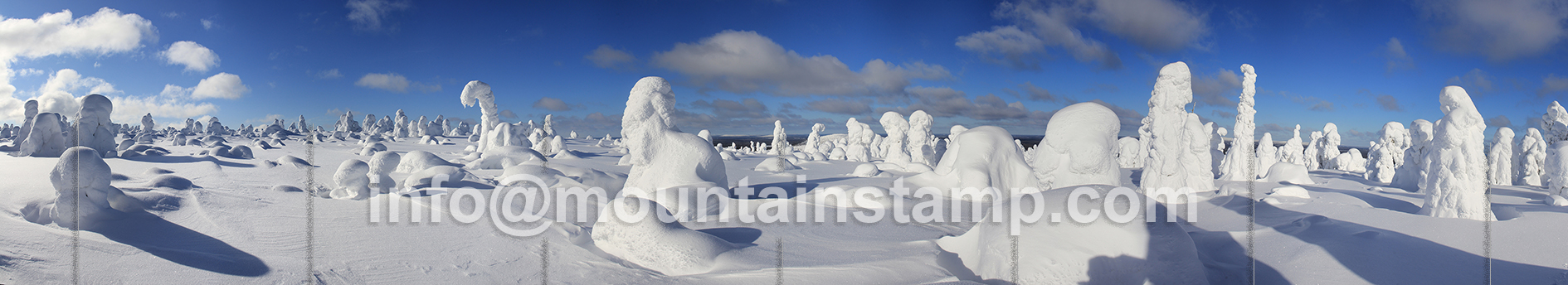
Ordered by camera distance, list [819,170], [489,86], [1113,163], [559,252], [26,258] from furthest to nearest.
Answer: [489,86]
[819,170]
[1113,163]
[559,252]
[26,258]

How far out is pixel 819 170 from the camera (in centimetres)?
1816

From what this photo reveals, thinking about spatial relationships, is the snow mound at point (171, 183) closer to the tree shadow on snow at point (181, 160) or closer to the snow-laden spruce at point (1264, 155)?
the tree shadow on snow at point (181, 160)

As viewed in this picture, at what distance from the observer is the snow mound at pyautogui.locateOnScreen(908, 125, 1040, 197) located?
10.3 m

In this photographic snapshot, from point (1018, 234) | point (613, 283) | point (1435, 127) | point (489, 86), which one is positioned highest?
point (489, 86)

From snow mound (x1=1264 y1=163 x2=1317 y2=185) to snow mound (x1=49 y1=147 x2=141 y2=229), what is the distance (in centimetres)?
2406

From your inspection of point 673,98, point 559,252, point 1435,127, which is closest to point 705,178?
point 673,98

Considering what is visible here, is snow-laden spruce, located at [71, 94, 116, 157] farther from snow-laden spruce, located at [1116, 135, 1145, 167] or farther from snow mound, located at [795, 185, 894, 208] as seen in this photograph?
snow-laden spruce, located at [1116, 135, 1145, 167]

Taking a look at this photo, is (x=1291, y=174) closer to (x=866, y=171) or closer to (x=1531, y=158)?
(x=1531, y=158)

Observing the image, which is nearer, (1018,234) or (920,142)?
(1018,234)

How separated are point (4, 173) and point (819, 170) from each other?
15.9m

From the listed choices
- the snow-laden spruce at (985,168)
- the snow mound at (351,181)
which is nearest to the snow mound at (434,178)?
the snow mound at (351,181)

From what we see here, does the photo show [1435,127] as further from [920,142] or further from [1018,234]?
[920,142]

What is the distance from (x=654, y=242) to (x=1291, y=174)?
67.0ft

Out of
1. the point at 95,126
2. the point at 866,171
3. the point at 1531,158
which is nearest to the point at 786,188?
the point at 866,171
